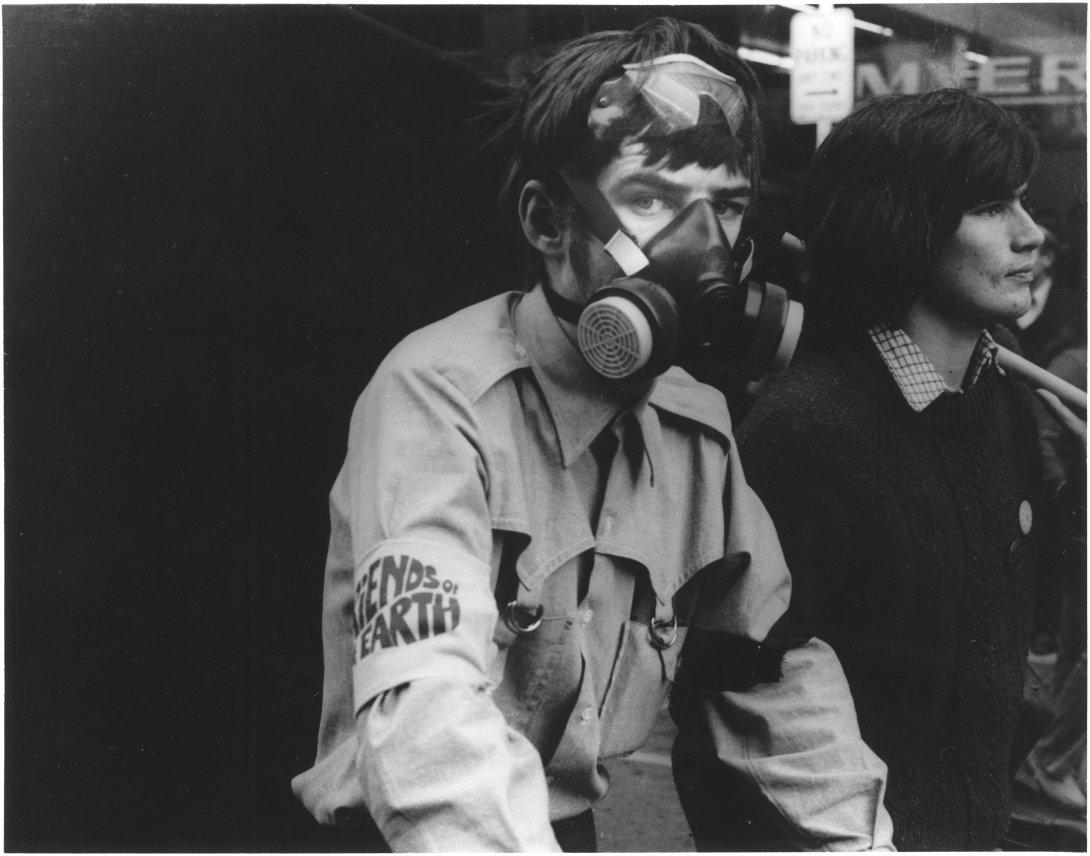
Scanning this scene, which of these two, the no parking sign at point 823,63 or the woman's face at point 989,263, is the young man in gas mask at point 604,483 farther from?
the woman's face at point 989,263

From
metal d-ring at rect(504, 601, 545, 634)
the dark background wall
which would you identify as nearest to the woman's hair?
the dark background wall

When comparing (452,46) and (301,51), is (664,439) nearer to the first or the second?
(452,46)

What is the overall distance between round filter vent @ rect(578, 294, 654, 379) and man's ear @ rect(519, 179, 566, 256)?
10.9 inches

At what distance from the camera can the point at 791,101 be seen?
2705 mm

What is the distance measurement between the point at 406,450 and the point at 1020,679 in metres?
1.58

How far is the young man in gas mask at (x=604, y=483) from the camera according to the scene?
7.36ft

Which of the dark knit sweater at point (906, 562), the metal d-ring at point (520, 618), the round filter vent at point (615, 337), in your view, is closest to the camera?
the round filter vent at point (615, 337)

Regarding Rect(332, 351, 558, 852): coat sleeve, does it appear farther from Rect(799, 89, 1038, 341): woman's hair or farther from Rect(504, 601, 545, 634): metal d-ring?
Rect(799, 89, 1038, 341): woman's hair

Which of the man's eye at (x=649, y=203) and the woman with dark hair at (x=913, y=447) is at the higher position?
the man's eye at (x=649, y=203)

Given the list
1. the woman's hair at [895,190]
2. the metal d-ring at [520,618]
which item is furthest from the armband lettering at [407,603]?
the woman's hair at [895,190]

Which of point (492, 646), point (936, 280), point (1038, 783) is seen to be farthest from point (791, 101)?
point (1038, 783)

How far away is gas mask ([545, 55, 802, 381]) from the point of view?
2.24 meters

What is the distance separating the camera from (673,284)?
2330 mm

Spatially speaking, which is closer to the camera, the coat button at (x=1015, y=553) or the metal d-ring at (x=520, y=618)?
the metal d-ring at (x=520, y=618)
